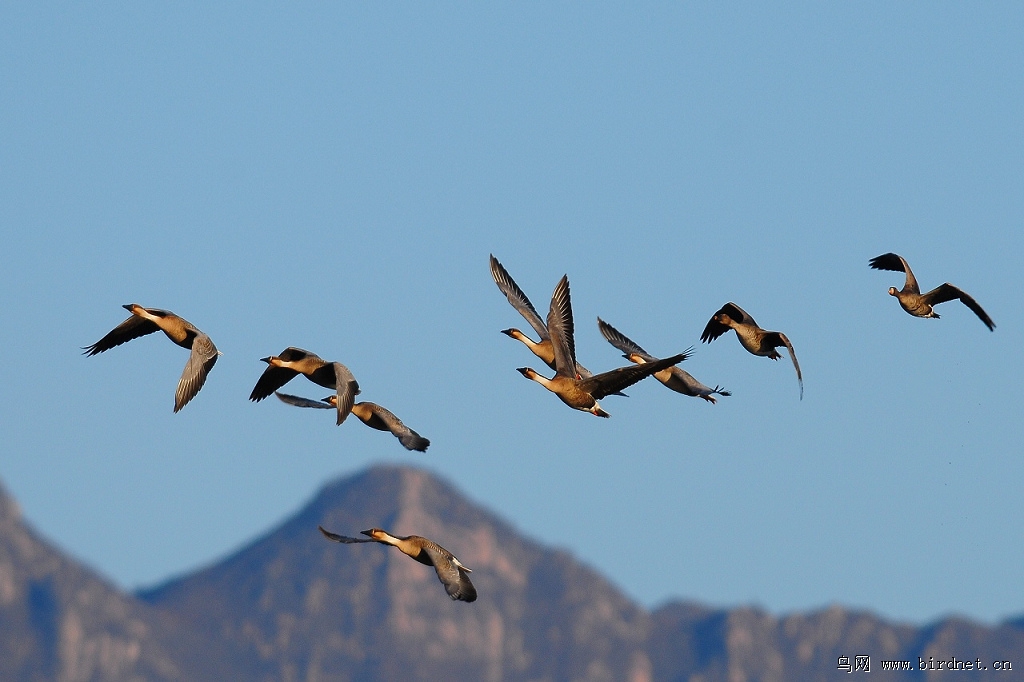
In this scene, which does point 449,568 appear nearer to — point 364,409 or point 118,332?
point 364,409

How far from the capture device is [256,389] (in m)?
42.8

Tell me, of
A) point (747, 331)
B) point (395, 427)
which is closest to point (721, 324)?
point (747, 331)

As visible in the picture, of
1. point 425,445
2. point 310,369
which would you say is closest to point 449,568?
point 425,445

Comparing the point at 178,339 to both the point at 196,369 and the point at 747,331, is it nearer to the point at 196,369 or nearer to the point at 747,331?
the point at 196,369

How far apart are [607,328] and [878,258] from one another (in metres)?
7.08

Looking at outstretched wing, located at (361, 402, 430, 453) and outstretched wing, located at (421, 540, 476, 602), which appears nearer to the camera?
outstretched wing, located at (421, 540, 476, 602)

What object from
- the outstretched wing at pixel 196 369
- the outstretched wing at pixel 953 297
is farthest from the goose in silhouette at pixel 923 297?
the outstretched wing at pixel 196 369

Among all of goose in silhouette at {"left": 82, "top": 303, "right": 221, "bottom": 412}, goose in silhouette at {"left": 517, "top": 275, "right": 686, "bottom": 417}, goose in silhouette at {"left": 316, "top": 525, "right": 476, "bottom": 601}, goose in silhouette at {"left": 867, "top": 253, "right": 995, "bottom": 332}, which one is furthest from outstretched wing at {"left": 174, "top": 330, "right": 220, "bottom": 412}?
goose in silhouette at {"left": 867, "top": 253, "right": 995, "bottom": 332}

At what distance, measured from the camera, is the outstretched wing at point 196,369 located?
1507 inches

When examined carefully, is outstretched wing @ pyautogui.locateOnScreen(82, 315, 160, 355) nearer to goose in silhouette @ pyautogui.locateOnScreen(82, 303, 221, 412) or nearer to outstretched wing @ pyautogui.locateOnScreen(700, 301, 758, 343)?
goose in silhouette @ pyautogui.locateOnScreen(82, 303, 221, 412)

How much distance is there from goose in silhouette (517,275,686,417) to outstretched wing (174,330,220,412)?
6.46 m

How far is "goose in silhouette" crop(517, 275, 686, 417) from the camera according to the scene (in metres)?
35.4

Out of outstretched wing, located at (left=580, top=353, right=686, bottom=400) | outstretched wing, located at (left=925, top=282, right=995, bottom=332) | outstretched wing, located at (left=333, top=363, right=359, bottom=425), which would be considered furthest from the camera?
outstretched wing, located at (left=925, top=282, right=995, bottom=332)

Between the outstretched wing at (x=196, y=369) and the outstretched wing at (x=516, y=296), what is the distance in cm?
736
